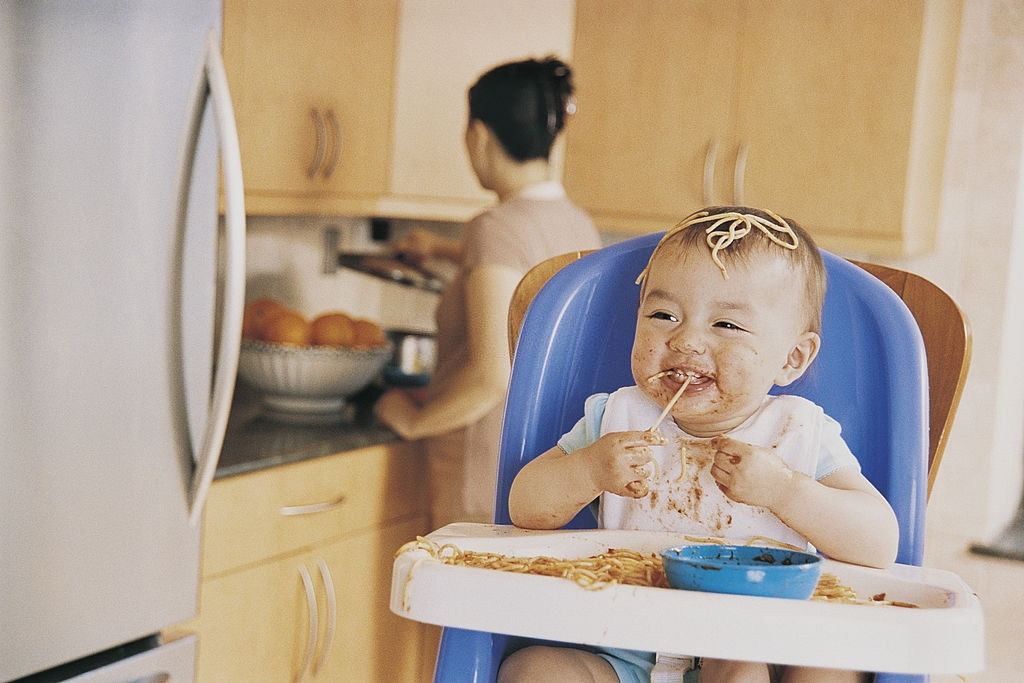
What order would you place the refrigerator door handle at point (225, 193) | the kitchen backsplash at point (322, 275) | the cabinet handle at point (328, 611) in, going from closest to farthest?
the refrigerator door handle at point (225, 193), the cabinet handle at point (328, 611), the kitchen backsplash at point (322, 275)

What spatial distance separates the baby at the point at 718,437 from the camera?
1.08 metres

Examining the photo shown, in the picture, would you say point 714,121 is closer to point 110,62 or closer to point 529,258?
point 529,258

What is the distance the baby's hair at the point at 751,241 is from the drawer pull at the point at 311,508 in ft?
3.75

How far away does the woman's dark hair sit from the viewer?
82.8 inches

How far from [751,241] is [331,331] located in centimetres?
144

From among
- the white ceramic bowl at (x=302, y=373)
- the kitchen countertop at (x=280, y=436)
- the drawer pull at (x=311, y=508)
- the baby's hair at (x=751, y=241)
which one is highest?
the baby's hair at (x=751, y=241)

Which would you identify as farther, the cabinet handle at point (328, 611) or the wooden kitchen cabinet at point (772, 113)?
the wooden kitchen cabinet at point (772, 113)

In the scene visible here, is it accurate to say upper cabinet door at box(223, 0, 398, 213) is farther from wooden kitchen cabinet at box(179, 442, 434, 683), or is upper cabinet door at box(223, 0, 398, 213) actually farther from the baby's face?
the baby's face

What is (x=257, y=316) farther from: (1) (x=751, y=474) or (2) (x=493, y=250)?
(1) (x=751, y=474)

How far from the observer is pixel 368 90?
2441 mm

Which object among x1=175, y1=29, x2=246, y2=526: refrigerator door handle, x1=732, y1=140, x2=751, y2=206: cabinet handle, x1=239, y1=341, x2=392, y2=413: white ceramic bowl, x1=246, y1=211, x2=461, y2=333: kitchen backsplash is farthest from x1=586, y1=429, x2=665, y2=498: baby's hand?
x1=246, y1=211, x2=461, y2=333: kitchen backsplash

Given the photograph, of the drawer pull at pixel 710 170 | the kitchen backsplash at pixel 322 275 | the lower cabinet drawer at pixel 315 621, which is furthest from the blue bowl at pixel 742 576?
the kitchen backsplash at pixel 322 275

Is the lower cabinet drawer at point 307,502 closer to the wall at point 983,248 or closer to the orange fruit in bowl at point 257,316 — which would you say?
the orange fruit in bowl at point 257,316

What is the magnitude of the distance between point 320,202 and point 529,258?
54 cm
